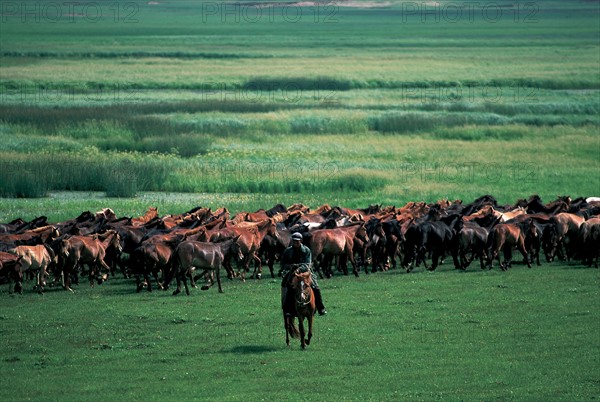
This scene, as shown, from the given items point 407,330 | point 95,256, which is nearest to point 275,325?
point 407,330

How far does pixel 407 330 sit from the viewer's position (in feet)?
60.0

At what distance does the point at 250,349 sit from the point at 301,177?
26.0 m

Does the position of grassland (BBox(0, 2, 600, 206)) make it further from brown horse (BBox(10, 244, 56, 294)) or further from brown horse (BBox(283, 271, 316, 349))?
brown horse (BBox(283, 271, 316, 349))

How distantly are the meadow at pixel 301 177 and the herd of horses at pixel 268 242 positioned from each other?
705 mm

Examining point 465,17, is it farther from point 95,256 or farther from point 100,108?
point 95,256

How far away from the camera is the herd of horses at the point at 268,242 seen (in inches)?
896

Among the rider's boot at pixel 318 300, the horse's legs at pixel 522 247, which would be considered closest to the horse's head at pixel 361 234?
the horse's legs at pixel 522 247

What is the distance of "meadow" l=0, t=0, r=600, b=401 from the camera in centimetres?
1546

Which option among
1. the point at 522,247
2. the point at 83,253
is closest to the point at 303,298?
the point at 83,253

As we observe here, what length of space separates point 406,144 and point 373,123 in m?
6.53

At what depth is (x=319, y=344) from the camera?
1706cm
